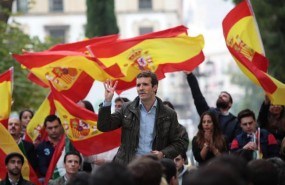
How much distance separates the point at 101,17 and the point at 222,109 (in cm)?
2580

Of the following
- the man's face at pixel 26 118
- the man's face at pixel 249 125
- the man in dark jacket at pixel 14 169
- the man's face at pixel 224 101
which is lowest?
the man in dark jacket at pixel 14 169

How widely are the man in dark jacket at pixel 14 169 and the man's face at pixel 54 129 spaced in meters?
1.42

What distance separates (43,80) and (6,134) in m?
1.74

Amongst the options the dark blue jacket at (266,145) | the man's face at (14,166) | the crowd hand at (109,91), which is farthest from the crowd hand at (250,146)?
the man's face at (14,166)

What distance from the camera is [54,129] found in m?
14.6

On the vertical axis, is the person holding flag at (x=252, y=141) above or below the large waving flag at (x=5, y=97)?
below

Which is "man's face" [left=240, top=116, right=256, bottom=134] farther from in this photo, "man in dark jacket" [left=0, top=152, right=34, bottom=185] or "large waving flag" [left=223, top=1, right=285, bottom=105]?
"man in dark jacket" [left=0, top=152, right=34, bottom=185]

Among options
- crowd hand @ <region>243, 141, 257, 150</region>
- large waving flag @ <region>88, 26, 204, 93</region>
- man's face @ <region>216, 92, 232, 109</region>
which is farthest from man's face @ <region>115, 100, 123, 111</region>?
crowd hand @ <region>243, 141, 257, 150</region>

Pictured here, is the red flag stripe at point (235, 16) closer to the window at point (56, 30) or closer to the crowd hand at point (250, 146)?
the crowd hand at point (250, 146)

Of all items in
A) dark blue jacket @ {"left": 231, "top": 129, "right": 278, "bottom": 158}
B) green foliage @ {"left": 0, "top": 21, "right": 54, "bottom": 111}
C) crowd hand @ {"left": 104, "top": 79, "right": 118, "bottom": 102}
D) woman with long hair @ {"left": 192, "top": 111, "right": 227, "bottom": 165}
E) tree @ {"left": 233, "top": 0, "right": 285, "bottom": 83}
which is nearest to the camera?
crowd hand @ {"left": 104, "top": 79, "right": 118, "bottom": 102}

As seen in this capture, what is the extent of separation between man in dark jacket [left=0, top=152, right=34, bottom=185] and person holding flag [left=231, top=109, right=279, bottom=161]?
8.23 feet

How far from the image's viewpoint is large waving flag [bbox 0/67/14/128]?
14.4 metres

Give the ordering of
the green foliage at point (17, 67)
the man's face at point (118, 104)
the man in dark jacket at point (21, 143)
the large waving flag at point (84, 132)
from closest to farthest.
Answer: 1. the large waving flag at point (84, 132)
2. the man in dark jacket at point (21, 143)
3. the man's face at point (118, 104)
4. the green foliage at point (17, 67)

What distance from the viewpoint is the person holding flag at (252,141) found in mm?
13133
